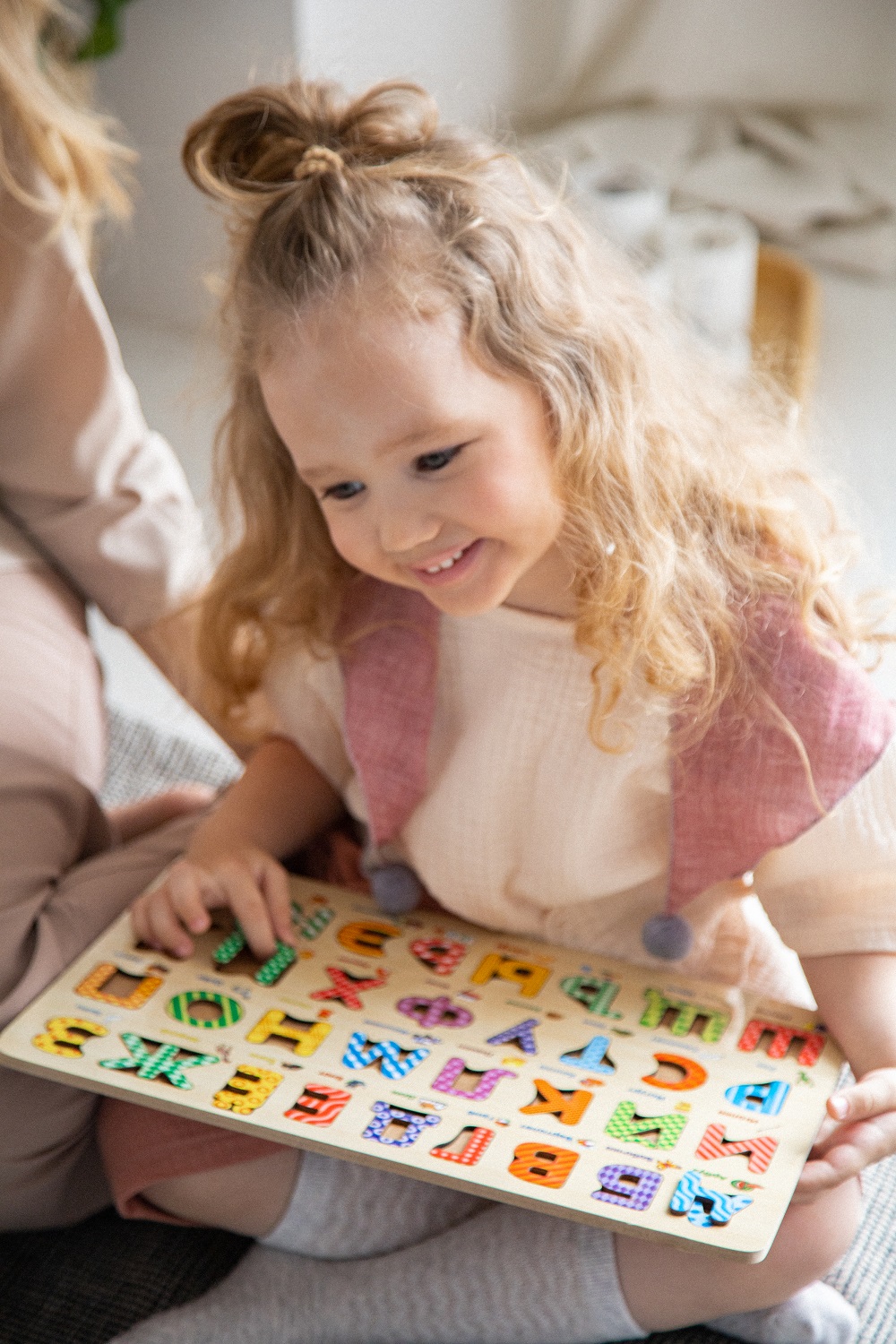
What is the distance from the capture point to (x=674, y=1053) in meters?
0.82

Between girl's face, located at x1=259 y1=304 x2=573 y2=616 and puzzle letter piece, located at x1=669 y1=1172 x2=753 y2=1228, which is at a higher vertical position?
girl's face, located at x1=259 y1=304 x2=573 y2=616

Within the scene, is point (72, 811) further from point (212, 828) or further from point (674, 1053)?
point (674, 1053)

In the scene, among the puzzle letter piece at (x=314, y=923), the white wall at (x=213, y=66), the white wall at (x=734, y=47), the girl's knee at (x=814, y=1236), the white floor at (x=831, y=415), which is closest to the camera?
the girl's knee at (x=814, y=1236)

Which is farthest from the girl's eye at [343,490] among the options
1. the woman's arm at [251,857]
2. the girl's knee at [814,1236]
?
the girl's knee at [814,1236]

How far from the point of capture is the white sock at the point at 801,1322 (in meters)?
0.87

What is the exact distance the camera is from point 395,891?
3.06 ft

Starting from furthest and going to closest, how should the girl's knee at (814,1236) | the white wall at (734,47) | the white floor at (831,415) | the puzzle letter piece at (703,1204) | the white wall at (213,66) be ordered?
the white wall at (734,47)
the white wall at (213,66)
the white floor at (831,415)
the girl's knee at (814,1236)
the puzzle letter piece at (703,1204)

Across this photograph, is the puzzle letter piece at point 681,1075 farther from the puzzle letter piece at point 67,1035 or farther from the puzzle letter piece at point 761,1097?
the puzzle letter piece at point 67,1035

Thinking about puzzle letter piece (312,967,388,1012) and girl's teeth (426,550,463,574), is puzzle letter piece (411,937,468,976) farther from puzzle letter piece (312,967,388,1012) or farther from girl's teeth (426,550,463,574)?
girl's teeth (426,550,463,574)

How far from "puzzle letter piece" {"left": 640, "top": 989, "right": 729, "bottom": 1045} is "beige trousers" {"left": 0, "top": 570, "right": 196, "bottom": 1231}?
1.11 ft

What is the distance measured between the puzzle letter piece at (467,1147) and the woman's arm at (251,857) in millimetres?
186

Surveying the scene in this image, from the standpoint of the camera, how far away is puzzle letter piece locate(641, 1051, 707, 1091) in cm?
80

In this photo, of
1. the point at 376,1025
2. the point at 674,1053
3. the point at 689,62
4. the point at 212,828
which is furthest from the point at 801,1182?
the point at 689,62

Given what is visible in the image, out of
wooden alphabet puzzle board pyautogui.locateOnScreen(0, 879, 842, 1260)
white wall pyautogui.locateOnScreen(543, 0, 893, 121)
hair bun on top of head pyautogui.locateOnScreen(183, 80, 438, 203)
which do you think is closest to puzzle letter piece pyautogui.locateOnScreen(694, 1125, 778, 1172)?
wooden alphabet puzzle board pyautogui.locateOnScreen(0, 879, 842, 1260)
